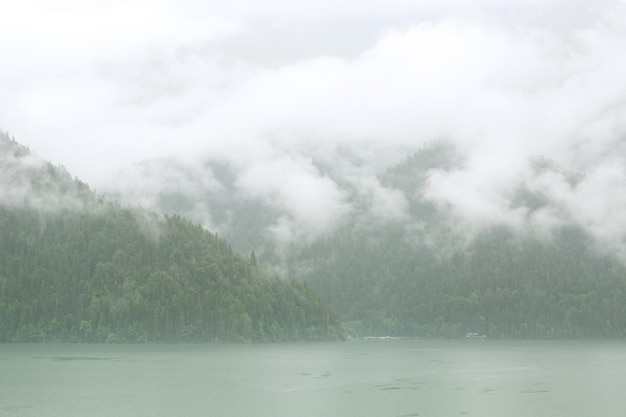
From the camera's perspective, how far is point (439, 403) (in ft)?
332

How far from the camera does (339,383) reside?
124 meters

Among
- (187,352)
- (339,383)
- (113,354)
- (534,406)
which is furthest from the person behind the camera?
(187,352)

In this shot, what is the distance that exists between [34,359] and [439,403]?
333 ft

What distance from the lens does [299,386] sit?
119m

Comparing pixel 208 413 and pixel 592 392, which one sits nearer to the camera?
pixel 208 413

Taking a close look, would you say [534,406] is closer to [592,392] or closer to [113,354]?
[592,392]

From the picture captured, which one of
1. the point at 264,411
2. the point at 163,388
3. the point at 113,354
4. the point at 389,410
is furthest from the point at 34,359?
the point at 389,410

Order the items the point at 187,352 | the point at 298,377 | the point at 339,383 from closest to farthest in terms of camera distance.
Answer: the point at 339,383
the point at 298,377
the point at 187,352

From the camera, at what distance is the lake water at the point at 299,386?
9469 cm

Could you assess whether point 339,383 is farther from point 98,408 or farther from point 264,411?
point 98,408

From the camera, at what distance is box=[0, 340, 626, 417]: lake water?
311ft

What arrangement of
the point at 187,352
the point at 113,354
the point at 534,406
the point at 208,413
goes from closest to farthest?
the point at 208,413 → the point at 534,406 → the point at 113,354 → the point at 187,352

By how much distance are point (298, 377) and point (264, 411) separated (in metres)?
39.7

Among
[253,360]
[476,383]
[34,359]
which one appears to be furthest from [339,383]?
[34,359]
